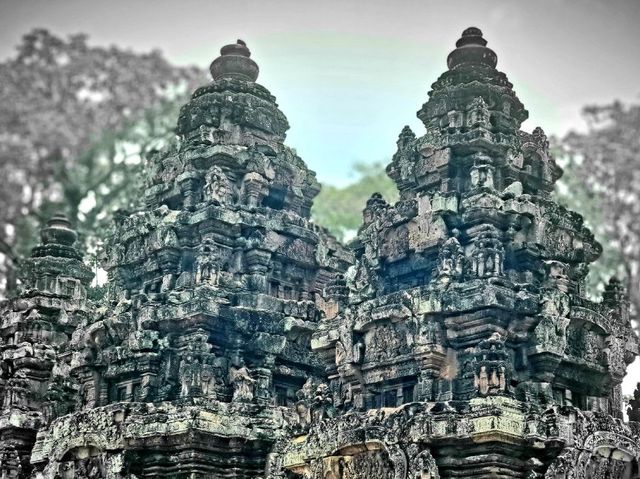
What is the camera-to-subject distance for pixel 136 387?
19.3 meters


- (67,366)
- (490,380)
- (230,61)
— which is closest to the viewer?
(490,380)

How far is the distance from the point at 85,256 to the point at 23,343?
5462 mm

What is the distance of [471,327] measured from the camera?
52.1 feet

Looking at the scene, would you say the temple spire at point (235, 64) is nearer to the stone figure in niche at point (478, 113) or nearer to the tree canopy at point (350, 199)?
the stone figure in niche at point (478, 113)

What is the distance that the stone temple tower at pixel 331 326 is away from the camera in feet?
50.3

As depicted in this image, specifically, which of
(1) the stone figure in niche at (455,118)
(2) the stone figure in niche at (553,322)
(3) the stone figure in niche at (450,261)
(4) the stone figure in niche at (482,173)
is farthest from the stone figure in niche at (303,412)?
(1) the stone figure in niche at (455,118)

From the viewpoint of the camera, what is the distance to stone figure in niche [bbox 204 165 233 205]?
66.5 feet

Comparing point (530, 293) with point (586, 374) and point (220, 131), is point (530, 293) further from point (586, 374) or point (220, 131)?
point (220, 131)

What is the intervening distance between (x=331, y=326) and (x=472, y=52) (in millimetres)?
5212

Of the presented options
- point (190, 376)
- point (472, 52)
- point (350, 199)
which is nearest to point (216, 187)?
point (190, 376)

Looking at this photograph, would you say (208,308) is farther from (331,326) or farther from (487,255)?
(487,255)

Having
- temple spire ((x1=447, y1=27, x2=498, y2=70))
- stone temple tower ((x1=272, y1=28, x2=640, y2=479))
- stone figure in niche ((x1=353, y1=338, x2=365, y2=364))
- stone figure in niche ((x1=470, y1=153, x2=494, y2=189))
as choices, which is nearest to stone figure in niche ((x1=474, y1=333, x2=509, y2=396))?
stone temple tower ((x1=272, y1=28, x2=640, y2=479))

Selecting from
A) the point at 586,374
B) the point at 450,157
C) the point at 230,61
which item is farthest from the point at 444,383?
the point at 230,61

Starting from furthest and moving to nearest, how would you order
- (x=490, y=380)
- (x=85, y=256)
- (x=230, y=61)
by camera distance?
1. (x=85, y=256)
2. (x=230, y=61)
3. (x=490, y=380)
